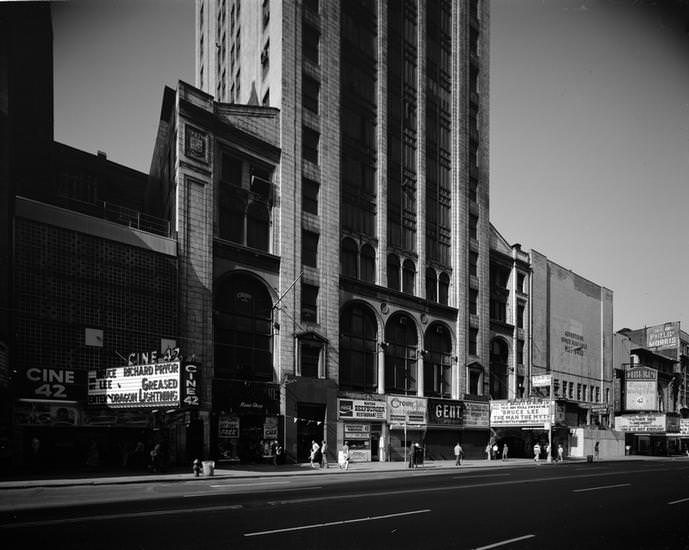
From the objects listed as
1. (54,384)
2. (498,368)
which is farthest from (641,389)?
(54,384)

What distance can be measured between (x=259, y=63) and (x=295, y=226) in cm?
1345

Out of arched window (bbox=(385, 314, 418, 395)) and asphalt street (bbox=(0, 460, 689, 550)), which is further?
arched window (bbox=(385, 314, 418, 395))

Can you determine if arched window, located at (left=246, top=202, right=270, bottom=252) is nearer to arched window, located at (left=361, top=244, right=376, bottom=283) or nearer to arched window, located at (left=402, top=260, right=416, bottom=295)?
arched window, located at (left=361, top=244, right=376, bottom=283)

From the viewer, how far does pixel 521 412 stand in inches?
2168

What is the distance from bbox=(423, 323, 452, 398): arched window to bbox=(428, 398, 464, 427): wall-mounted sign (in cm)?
109

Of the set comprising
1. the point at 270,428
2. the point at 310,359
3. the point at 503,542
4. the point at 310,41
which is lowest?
the point at 270,428

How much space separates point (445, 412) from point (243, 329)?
2073 cm

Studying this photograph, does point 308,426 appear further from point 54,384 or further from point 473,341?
point 473,341

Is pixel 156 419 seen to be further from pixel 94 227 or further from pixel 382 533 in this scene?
pixel 382 533

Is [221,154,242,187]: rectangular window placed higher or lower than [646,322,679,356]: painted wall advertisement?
higher

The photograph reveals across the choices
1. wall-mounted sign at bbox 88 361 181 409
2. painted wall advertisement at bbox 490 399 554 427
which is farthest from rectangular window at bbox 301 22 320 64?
painted wall advertisement at bbox 490 399 554 427

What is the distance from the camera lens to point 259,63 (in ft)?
157

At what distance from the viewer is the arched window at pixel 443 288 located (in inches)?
2180

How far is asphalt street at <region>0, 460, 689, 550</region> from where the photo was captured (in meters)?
13.0
